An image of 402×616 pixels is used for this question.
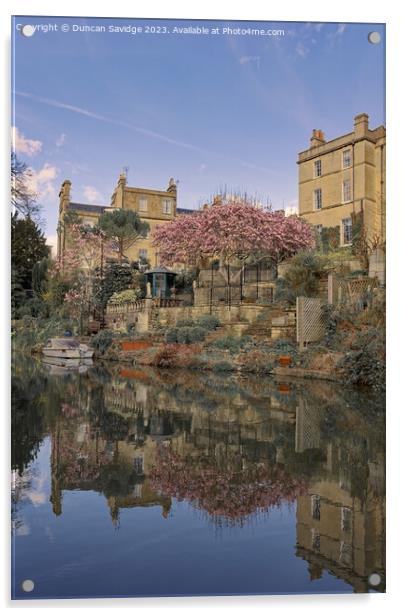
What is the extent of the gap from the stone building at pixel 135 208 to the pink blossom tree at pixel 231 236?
22cm

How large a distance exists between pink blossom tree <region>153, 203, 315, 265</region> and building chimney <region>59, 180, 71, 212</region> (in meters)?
2.40

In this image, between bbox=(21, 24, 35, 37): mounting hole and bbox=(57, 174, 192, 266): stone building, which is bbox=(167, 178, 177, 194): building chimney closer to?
bbox=(57, 174, 192, 266): stone building

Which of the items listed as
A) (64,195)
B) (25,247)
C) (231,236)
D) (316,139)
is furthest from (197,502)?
(231,236)

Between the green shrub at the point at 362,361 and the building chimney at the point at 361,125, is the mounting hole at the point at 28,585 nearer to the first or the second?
the building chimney at the point at 361,125

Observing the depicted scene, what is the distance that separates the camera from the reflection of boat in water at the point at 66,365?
27.4 feet

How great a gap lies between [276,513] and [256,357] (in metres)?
6.00

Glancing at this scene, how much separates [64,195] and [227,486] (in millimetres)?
3613

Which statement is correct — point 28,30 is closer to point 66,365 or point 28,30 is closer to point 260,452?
point 260,452

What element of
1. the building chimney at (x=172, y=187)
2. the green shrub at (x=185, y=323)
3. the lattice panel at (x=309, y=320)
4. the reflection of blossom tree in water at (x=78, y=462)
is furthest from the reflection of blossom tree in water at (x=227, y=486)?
the lattice panel at (x=309, y=320)

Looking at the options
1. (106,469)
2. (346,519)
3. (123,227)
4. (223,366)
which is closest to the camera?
(346,519)

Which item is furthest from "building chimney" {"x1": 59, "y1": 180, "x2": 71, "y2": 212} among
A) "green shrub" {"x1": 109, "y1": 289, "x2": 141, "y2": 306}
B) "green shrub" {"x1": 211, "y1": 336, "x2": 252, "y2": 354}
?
"green shrub" {"x1": 211, "y1": 336, "x2": 252, "y2": 354}

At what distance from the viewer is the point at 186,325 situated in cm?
873

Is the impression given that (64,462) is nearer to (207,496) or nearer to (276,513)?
(207,496)

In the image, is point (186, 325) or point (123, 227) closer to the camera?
point (123, 227)
